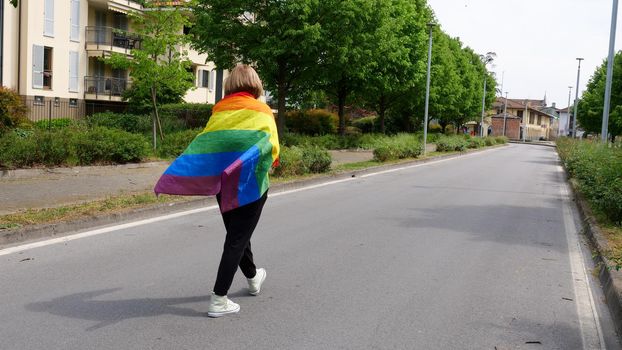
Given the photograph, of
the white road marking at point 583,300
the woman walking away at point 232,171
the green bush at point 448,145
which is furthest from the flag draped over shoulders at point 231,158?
the green bush at point 448,145

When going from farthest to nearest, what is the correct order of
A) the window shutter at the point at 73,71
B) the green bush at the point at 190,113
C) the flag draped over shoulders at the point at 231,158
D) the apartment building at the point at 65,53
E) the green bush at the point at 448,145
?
the green bush at the point at 448,145
the window shutter at the point at 73,71
the apartment building at the point at 65,53
the green bush at the point at 190,113
the flag draped over shoulders at the point at 231,158

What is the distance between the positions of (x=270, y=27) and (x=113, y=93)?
55.3ft

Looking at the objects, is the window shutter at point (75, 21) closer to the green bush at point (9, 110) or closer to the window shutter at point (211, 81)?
the window shutter at point (211, 81)

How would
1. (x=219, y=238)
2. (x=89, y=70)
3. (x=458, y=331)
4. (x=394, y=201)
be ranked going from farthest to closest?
(x=89, y=70), (x=394, y=201), (x=219, y=238), (x=458, y=331)

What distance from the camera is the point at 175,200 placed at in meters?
9.95

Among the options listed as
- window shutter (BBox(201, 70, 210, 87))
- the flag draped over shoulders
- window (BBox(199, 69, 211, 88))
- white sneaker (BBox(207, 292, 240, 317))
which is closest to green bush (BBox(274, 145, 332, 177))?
the flag draped over shoulders

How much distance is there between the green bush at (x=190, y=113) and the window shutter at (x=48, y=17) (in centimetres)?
754

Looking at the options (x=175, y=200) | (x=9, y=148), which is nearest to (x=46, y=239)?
(x=175, y=200)

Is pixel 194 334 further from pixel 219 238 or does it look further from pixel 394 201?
pixel 394 201

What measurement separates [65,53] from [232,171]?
108ft

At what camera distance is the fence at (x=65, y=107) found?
31.0 metres

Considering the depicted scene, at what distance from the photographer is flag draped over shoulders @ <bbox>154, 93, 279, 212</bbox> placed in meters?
4.55

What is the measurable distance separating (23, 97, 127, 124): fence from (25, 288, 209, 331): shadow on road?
2691cm

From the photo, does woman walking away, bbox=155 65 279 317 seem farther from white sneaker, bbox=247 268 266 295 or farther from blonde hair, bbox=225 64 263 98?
white sneaker, bbox=247 268 266 295
